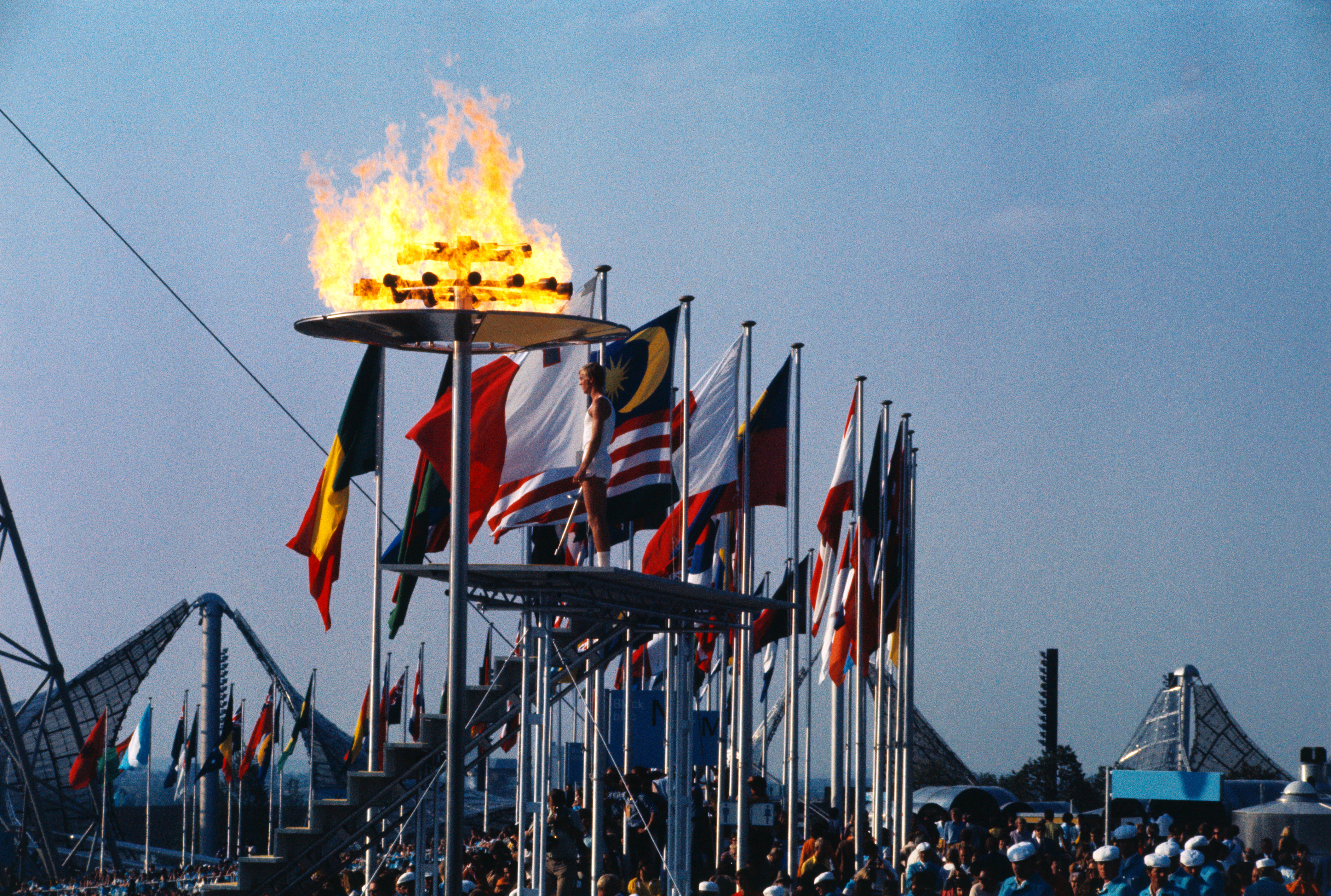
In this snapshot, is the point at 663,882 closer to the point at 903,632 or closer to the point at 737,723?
the point at 737,723

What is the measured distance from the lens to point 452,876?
8945mm

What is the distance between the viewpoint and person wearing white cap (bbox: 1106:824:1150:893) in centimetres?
1214

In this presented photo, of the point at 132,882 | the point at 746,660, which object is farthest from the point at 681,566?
the point at 132,882

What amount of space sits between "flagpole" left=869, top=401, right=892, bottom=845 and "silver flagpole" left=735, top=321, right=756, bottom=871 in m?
3.74

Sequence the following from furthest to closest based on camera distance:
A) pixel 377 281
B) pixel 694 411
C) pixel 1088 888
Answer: pixel 694 411, pixel 1088 888, pixel 377 281

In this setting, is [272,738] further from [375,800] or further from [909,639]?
[375,800]

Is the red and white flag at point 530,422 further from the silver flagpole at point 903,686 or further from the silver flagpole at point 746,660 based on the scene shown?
the silver flagpole at point 903,686

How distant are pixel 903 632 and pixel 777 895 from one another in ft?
54.2

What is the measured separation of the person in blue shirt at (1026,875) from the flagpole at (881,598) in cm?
1353

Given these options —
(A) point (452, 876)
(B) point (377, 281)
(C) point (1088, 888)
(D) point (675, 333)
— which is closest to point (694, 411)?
(D) point (675, 333)

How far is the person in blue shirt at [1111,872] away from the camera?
35.7 feet

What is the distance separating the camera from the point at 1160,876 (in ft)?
35.2

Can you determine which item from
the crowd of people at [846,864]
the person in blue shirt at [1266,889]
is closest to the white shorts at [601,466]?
the crowd of people at [846,864]

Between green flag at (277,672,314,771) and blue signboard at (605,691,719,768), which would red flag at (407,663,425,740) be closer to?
green flag at (277,672,314,771)
